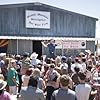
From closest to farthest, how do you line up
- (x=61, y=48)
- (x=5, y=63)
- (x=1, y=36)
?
(x=5, y=63) → (x=1, y=36) → (x=61, y=48)

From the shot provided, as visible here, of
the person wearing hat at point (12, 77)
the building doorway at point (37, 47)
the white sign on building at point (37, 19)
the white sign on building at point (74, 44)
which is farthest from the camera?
the white sign on building at point (74, 44)

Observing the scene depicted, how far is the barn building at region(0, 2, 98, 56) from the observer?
2369 centimetres

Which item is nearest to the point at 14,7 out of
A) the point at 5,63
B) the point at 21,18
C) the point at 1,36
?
the point at 21,18

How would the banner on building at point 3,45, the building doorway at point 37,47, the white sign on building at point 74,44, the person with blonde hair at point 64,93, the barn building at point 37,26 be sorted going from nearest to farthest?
the person with blonde hair at point 64,93, the banner on building at point 3,45, the barn building at point 37,26, the building doorway at point 37,47, the white sign on building at point 74,44

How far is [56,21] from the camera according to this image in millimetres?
25938

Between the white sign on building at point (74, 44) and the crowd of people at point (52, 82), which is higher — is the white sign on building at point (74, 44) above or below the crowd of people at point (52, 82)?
above

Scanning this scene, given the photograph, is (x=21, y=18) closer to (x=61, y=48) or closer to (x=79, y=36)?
(x=61, y=48)

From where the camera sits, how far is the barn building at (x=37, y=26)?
77.7ft

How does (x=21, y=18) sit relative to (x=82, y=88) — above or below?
above

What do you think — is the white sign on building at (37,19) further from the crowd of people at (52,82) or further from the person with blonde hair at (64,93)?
the person with blonde hair at (64,93)

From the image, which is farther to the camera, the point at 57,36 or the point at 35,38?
the point at 57,36

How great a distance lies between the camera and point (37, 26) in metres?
25.0

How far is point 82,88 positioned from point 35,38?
17336mm

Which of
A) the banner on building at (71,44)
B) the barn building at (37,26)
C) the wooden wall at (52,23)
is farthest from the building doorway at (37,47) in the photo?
the banner on building at (71,44)
